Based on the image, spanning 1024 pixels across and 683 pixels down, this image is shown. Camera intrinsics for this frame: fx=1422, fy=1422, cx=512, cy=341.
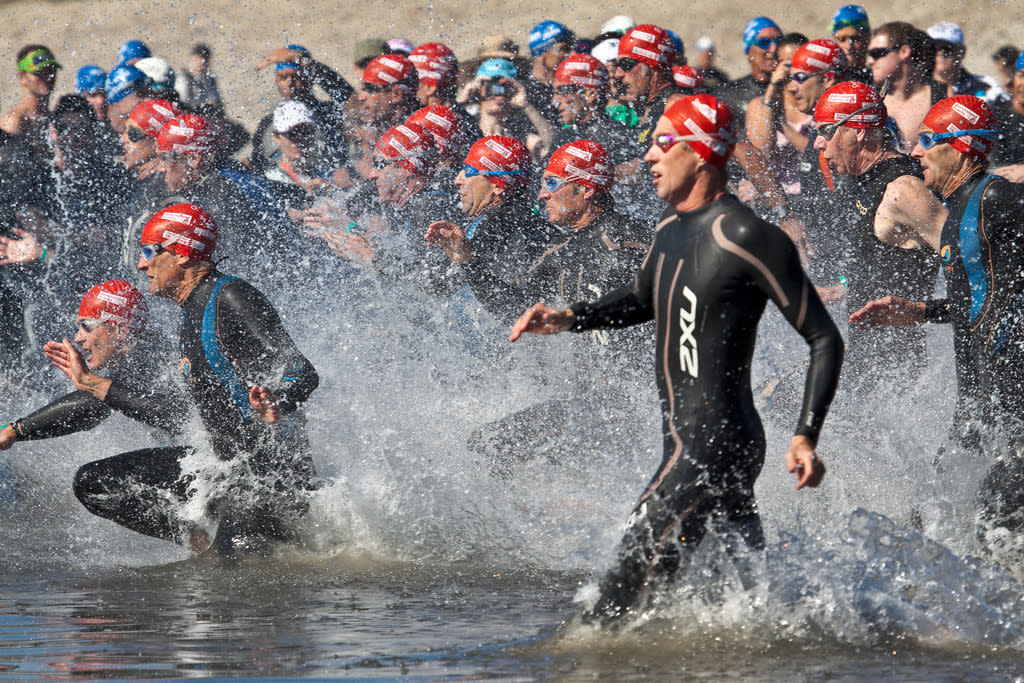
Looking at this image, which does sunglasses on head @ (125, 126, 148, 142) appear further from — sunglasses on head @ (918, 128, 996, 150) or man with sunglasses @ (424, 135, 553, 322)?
sunglasses on head @ (918, 128, 996, 150)

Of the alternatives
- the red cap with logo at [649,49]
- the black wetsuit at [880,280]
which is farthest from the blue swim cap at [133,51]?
the black wetsuit at [880,280]

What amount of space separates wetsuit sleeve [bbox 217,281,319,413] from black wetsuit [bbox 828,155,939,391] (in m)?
2.94

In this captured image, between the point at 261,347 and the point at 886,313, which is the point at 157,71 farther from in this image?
the point at 886,313

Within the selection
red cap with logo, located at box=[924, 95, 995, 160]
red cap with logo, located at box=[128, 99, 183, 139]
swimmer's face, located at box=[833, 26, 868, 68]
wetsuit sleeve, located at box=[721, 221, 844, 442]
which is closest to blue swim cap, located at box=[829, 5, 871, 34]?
swimmer's face, located at box=[833, 26, 868, 68]

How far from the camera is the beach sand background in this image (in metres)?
21.2

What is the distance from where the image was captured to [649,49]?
977 centimetres

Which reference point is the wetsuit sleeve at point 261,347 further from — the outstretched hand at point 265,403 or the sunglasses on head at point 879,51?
the sunglasses on head at point 879,51

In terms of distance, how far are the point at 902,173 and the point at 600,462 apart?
2.17 meters

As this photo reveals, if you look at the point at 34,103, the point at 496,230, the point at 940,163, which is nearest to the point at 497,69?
the point at 496,230

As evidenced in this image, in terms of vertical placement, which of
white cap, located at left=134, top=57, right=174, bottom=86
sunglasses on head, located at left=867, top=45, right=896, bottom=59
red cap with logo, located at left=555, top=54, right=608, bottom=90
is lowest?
sunglasses on head, located at left=867, top=45, right=896, bottom=59

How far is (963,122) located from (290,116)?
577cm

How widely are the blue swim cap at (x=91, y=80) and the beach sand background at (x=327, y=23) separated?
21.9ft

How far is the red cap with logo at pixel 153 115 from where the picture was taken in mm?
10477

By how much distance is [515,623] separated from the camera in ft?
17.9
